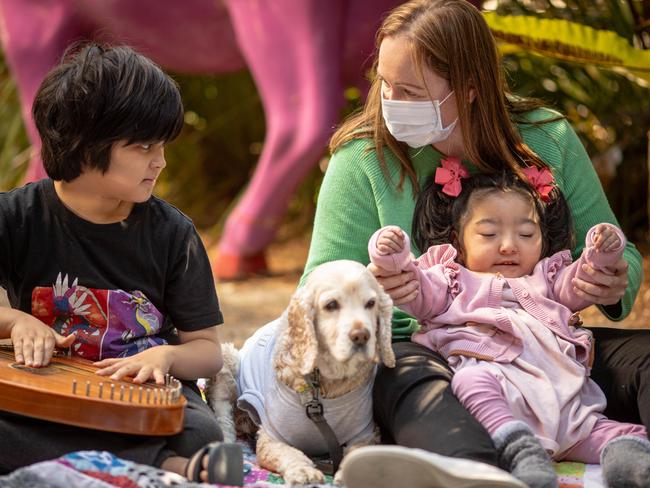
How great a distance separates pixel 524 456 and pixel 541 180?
2.83 feet

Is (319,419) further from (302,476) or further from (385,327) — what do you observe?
(385,327)

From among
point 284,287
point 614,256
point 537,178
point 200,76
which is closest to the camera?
point 614,256

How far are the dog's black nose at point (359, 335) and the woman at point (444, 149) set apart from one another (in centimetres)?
34

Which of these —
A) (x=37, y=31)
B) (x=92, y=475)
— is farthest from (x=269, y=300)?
(x=92, y=475)

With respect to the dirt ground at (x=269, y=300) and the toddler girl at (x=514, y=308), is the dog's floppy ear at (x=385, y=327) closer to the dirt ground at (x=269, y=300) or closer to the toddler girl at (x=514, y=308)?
the toddler girl at (x=514, y=308)

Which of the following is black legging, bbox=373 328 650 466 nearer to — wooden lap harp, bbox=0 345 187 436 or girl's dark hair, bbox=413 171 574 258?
girl's dark hair, bbox=413 171 574 258

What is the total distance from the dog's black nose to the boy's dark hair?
0.69m

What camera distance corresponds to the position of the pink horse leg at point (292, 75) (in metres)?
5.37

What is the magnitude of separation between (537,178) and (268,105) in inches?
111

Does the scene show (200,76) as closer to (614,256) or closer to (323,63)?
(323,63)

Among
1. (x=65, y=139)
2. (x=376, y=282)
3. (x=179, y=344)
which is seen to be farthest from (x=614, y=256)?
(x=65, y=139)

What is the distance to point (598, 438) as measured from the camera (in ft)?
8.73

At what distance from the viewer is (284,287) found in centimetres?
606

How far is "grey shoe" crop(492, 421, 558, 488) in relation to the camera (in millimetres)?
2331
